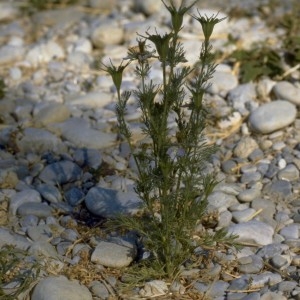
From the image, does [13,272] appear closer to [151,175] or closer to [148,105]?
[151,175]

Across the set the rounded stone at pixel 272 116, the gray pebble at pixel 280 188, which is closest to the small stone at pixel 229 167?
the gray pebble at pixel 280 188

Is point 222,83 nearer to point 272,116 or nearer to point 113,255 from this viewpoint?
point 272,116

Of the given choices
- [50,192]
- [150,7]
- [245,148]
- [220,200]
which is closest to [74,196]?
[50,192]

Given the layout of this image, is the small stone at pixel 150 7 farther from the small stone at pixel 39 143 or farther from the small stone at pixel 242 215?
the small stone at pixel 242 215

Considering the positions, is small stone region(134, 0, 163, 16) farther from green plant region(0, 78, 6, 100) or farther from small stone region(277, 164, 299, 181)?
small stone region(277, 164, 299, 181)

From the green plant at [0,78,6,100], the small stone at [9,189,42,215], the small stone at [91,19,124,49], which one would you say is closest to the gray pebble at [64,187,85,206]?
the small stone at [9,189,42,215]

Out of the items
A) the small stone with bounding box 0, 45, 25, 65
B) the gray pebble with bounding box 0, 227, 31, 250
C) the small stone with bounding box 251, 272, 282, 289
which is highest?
the small stone with bounding box 0, 45, 25, 65

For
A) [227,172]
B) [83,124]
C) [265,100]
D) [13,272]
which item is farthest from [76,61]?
[13,272]
